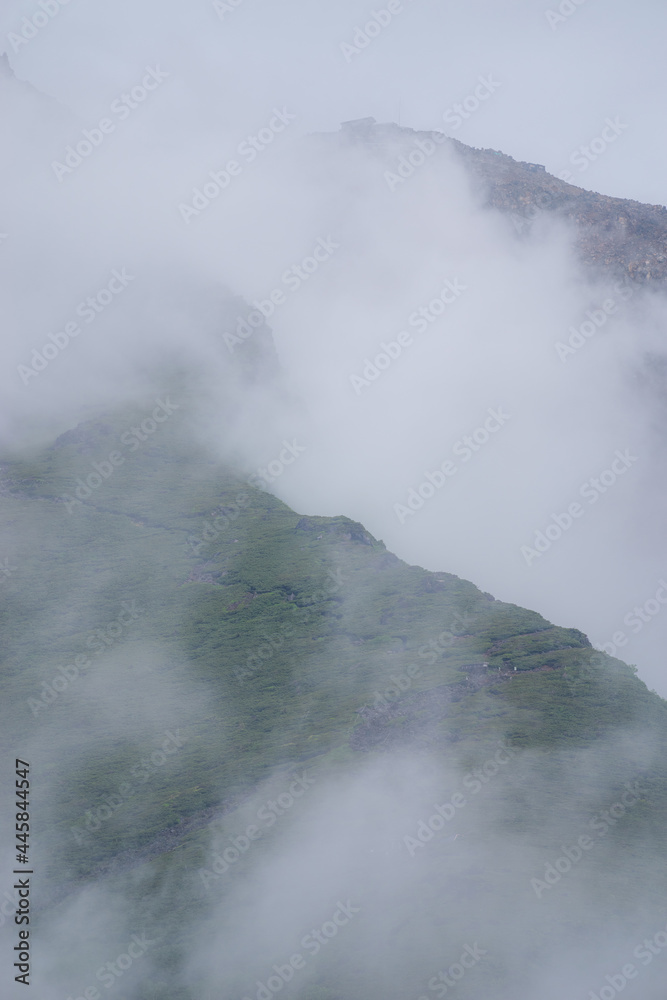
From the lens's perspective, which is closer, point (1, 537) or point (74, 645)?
point (74, 645)

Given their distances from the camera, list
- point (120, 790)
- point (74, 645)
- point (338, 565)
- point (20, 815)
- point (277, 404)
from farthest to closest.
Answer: point (277, 404), point (338, 565), point (74, 645), point (120, 790), point (20, 815)

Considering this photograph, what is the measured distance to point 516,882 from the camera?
63812mm

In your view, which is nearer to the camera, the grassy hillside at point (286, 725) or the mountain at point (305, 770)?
the mountain at point (305, 770)

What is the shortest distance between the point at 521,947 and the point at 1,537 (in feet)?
305

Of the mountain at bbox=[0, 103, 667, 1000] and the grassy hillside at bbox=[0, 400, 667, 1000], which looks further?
the grassy hillside at bbox=[0, 400, 667, 1000]

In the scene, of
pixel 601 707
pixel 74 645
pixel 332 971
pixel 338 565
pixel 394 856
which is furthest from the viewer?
pixel 338 565

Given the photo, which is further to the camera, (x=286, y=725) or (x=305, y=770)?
(x=286, y=725)

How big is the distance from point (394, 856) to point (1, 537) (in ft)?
263

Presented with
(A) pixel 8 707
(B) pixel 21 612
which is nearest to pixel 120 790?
(A) pixel 8 707

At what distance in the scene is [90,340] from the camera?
642ft

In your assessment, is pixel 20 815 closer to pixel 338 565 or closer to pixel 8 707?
pixel 8 707

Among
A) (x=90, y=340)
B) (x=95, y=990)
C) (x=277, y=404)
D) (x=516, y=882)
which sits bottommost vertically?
(x=95, y=990)

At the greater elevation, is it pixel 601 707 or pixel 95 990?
pixel 601 707

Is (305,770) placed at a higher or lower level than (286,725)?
lower
